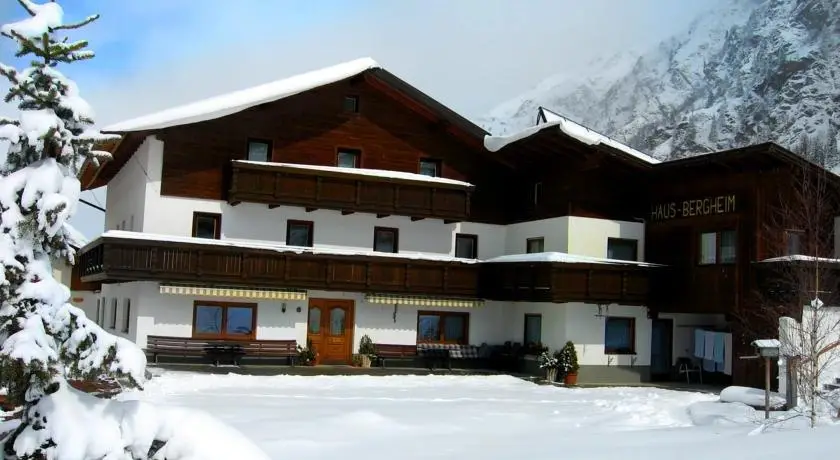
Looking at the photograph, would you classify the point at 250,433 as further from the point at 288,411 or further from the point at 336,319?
the point at 336,319

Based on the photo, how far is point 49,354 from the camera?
1029 centimetres

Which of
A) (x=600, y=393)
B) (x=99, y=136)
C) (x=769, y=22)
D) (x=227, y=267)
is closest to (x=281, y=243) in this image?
(x=227, y=267)

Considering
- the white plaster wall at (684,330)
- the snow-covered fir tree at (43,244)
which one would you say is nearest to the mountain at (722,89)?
the white plaster wall at (684,330)

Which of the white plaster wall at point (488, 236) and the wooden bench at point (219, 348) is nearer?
the wooden bench at point (219, 348)

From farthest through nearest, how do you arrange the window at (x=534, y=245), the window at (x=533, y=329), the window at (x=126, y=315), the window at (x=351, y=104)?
the window at (x=534, y=245), the window at (x=351, y=104), the window at (x=533, y=329), the window at (x=126, y=315)

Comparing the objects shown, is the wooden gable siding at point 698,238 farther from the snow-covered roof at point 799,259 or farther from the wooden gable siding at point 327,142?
the wooden gable siding at point 327,142

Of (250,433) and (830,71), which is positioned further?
(830,71)

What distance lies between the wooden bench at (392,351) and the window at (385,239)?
3.37m

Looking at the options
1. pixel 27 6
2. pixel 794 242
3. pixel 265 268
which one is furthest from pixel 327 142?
pixel 27 6

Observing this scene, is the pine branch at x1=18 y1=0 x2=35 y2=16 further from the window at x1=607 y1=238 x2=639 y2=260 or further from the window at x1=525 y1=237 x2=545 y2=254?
the window at x1=607 y1=238 x2=639 y2=260

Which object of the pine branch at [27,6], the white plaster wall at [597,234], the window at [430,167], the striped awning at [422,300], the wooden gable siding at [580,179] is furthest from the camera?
the window at [430,167]

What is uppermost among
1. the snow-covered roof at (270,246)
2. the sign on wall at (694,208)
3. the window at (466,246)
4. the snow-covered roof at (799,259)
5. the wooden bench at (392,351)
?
the sign on wall at (694,208)

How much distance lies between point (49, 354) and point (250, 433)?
4.71m

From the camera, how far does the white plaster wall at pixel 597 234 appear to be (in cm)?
2914
